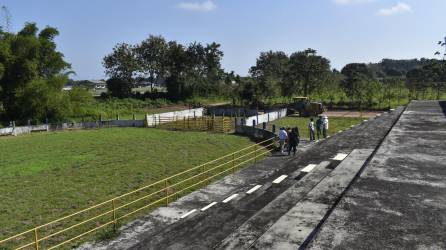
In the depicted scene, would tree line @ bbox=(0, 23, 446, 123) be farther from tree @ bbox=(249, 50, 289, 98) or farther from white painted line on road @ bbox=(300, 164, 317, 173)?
white painted line on road @ bbox=(300, 164, 317, 173)

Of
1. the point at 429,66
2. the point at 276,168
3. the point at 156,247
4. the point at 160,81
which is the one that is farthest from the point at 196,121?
the point at 429,66

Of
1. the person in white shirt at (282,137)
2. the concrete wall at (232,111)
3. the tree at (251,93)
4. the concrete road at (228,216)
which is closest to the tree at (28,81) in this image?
the concrete wall at (232,111)

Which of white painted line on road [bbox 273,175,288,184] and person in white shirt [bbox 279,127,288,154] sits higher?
person in white shirt [bbox 279,127,288,154]

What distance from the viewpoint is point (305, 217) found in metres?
9.02

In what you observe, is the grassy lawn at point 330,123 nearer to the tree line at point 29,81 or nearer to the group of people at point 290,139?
the group of people at point 290,139

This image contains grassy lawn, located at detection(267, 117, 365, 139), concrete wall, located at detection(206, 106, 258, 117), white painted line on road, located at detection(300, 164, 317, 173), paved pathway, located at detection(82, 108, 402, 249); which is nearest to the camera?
paved pathway, located at detection(82, 108, 402, 249)

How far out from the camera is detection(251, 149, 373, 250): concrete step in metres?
7.82

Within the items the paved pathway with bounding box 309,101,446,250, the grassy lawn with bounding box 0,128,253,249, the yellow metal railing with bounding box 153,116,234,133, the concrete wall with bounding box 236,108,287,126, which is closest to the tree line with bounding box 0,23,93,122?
the grassy lawn with bounding box 0,128,253,249

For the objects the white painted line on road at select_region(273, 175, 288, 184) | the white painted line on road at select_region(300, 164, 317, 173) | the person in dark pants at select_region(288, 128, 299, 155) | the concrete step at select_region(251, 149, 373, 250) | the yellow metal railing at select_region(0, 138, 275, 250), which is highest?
the person in dark pants at select_region(288, 128, 299, 155)

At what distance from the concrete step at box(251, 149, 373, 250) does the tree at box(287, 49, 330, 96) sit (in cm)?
5334

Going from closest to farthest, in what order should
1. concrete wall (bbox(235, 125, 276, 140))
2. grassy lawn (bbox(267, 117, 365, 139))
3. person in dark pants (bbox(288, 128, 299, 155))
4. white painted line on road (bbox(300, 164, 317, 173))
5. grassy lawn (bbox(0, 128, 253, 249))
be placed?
grassy lawn (bbox(0, 128, 253, 249)), white painted line on road (bbox(300, 164, 317, 173)), person in dark pants (bbox(288, 128, 299, 155)), concrete wall (bbox(235, 125, 276, 140)), grassy lawn (bbox(267, 117, 365, 139))

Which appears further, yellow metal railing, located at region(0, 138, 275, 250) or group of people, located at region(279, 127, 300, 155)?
group of people, located at region(279, 127, 300, 155)

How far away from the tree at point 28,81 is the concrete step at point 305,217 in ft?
135

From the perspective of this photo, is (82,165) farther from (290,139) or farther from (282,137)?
(290,139)
